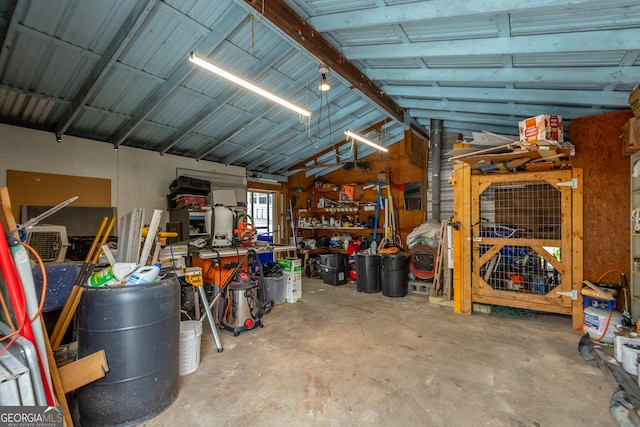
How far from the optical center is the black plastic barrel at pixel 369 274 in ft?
18.6

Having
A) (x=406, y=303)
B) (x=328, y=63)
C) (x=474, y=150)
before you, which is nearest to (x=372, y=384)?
(x=406, y=303)

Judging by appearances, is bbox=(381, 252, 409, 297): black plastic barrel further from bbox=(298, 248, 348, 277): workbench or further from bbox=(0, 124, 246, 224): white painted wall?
bbox=(0, 124, 246, 224): white painted wall

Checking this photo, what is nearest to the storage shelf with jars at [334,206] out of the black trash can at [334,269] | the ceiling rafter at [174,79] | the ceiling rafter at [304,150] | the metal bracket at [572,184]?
the ceiling rafter at [304,150]

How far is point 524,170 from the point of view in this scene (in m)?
4.19

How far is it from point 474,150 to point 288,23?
269cm

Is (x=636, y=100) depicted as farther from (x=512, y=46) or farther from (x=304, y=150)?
(x=304, y=150)

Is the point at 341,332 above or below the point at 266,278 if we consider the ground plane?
below

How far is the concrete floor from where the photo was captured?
2.12 metres

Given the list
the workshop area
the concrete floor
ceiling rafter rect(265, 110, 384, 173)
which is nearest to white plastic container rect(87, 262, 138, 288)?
the workshop area

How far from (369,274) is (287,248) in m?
1.75

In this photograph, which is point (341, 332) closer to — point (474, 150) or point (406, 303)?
point (406, 303)

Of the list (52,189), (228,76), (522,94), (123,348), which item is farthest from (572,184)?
(52,189)

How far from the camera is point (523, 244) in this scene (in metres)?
4.02

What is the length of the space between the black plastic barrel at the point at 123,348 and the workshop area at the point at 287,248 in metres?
0.01
